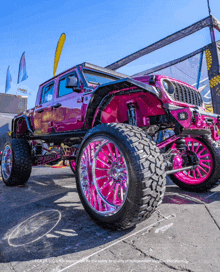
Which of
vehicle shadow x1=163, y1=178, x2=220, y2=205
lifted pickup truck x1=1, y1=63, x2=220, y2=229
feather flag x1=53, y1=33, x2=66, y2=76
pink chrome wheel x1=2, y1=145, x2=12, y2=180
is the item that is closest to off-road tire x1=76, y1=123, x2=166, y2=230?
lifted pickup truck x1=1, y1=63, x2=220, y2=229

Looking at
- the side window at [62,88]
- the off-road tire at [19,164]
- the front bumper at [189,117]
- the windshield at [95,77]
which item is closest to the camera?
the front bumper at [189,117]

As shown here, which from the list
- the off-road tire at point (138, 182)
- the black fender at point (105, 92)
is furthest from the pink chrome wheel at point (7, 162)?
the off-road tire at point (138, 182)

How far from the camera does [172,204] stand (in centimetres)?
262

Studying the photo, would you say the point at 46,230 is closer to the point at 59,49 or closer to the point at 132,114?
the point at 132,114

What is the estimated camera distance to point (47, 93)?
422 cm

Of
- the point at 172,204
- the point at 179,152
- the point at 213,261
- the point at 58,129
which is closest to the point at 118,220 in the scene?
the point at 213,261

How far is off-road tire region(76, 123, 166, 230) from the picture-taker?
163 cm

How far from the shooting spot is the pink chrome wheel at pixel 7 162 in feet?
13.9

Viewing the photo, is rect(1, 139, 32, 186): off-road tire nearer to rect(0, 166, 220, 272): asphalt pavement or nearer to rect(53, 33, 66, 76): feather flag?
rect(0, 166, 220, 272): asphalt pavement

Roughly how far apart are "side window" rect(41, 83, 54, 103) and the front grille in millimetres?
2514

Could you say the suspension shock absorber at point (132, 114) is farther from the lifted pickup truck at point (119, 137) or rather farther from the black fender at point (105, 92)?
the black fender at point (105, 92)

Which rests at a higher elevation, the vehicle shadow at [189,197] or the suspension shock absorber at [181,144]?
the suspension shock absorber at [181,144]

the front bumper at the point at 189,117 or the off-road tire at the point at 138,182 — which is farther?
the front bumper at the point at 189,117

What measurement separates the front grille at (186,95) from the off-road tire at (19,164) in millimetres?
3163
